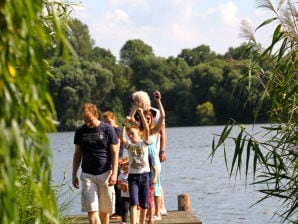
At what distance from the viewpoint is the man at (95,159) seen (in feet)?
25.0

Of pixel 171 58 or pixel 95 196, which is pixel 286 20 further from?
pixel 171 58

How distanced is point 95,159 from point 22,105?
5.02m

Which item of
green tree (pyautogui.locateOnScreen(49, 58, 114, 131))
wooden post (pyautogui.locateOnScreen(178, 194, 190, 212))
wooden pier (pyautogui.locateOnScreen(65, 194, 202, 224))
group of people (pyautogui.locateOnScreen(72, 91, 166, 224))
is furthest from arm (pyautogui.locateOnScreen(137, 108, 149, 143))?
green tree (pyautogui.locateOnScreen(49, 58, 114, 131))

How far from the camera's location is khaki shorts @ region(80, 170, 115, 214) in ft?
25.3

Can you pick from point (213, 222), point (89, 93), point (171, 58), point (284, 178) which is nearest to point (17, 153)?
point (284, 178)

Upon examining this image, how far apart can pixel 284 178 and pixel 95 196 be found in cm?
193

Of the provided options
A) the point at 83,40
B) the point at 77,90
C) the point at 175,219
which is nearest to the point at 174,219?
the point at 175,219

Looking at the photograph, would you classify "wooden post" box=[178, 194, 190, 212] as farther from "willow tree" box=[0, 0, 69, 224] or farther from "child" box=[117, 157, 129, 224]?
"willow tree" box=[0, 0, 69, 224]

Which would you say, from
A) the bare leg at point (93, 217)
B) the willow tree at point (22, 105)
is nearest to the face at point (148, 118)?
the bare leg at point (93, 217)

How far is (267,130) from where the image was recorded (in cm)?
740

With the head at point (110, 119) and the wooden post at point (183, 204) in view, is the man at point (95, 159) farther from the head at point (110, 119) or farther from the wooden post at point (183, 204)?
the wooden post at point (183, 204)

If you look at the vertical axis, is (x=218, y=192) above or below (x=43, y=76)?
below

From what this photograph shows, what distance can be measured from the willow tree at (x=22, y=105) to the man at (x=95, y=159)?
4770mm

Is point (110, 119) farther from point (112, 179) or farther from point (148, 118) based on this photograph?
point (112, 179)
